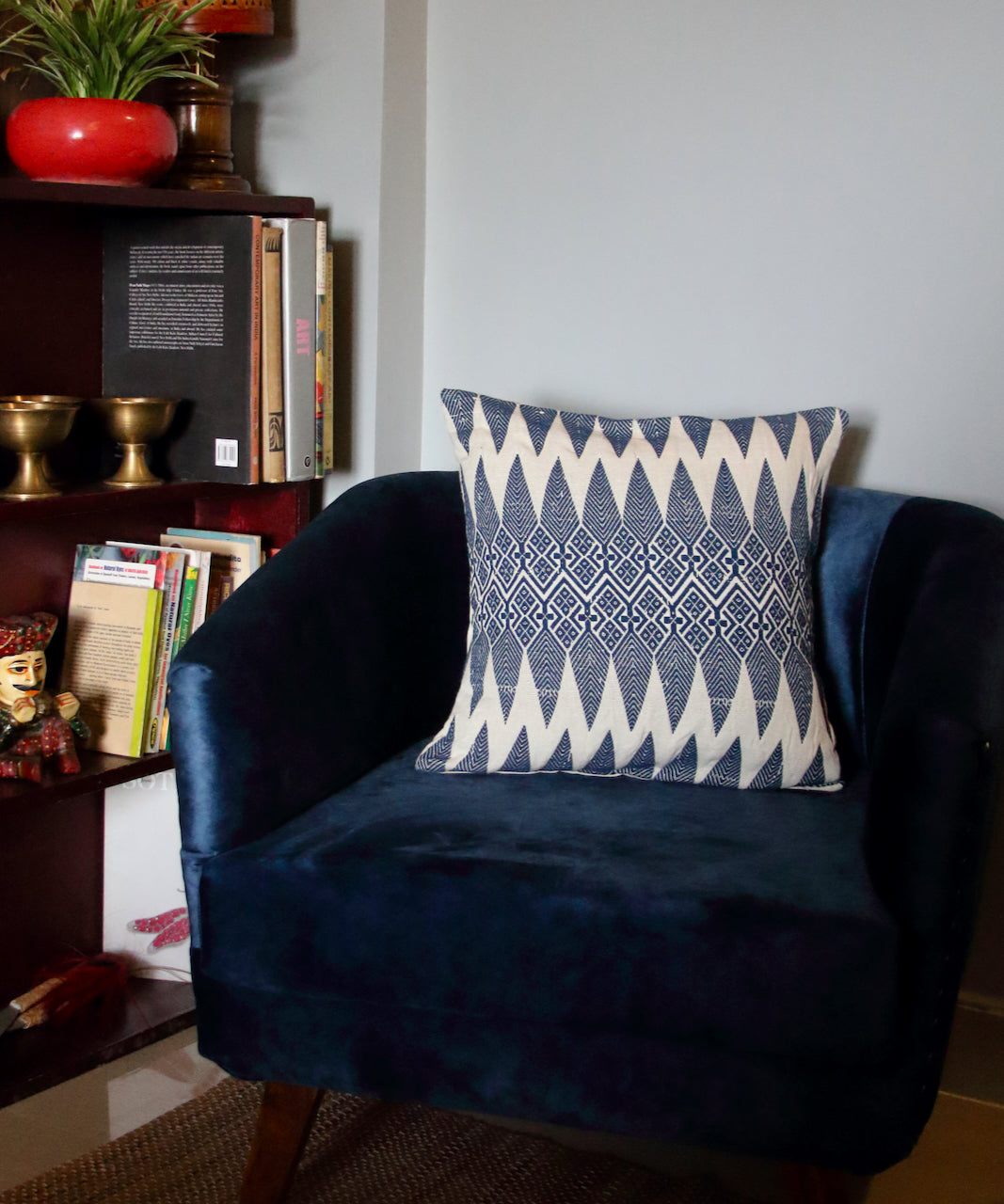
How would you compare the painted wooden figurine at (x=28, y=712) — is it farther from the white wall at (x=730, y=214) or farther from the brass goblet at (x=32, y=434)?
the white wall at (x=730, y=214)

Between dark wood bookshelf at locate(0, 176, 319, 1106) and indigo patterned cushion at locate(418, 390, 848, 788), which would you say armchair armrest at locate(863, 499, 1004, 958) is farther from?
dark wood bookshelf at locate(0, 176, 319, 1106)

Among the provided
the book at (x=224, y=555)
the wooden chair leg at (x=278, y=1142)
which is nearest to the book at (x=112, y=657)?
the book at (x=224, y=555)

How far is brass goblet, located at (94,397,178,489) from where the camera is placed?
1621 millimetres

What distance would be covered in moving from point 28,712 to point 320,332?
62 centimetres

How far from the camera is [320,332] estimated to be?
67.9 inches

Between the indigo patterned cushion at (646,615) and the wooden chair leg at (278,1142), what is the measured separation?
370 millimetres

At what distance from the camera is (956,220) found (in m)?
1.59

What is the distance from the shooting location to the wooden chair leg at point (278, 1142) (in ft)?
4.09

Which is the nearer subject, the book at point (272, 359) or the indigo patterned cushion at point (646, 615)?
the indigo patterned cushion at point (646, 615)

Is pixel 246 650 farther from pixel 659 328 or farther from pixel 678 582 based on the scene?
pixel 659 328

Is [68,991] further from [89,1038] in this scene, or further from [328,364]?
[328,364]

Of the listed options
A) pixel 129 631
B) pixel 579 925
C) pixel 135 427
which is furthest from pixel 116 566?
pixel 579 925

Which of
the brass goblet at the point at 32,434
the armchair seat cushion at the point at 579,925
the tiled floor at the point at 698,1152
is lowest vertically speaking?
the tiled floor at the point at 698,1152

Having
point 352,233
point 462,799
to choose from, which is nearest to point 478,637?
point 462,799
